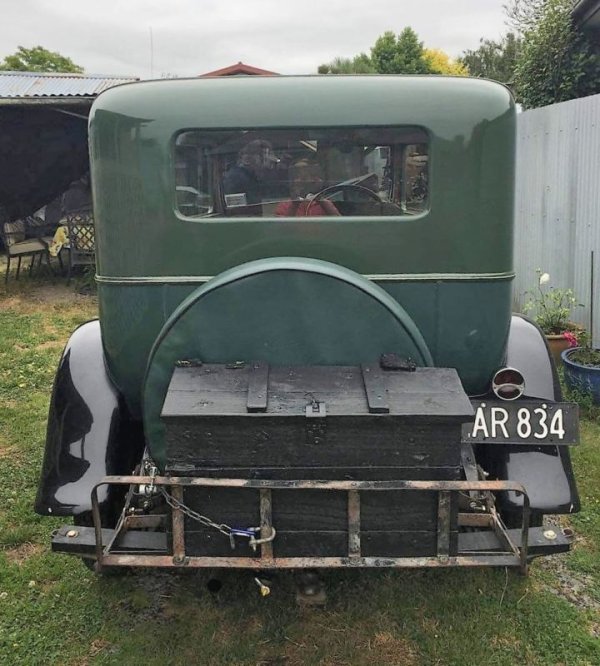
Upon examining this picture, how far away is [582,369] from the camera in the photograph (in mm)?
5090

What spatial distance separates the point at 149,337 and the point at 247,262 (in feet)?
1.84

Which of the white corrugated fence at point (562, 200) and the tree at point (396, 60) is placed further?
the tree at point (396, 60)

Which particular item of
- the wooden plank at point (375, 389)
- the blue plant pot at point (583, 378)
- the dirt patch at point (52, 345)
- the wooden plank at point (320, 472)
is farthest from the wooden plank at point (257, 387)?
the dirt patch at point (52, 345)

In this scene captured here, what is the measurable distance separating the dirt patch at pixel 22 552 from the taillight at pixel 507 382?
2.51 meters

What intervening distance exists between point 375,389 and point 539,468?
93cm

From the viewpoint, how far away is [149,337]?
2.95m

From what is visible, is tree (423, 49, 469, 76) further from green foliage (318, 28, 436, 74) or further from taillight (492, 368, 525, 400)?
taillight (492, 368, 525, 400)

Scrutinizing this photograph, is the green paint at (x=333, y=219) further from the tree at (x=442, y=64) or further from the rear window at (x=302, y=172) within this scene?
the tree at (x=442, y=64)

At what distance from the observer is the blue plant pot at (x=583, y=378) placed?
5035 mm

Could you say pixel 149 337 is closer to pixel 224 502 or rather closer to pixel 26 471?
pixel 224 502

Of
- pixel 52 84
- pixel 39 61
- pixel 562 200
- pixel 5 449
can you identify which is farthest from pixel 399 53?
pixel 5 449

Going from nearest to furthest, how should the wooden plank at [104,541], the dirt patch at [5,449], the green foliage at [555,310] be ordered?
the wooden plank at [104,541] < the dirt patch at [5,449] < the green foliage at [555,310]

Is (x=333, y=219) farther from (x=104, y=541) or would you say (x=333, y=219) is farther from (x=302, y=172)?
(x=104, y=541)

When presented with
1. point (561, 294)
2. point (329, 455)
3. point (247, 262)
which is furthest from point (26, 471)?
point (561, 294)
